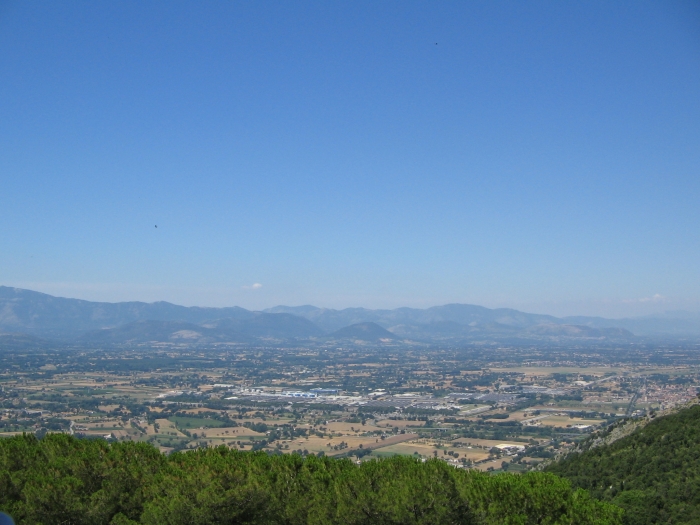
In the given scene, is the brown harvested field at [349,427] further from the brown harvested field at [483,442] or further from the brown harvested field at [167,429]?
the brown harvested field at [167,429]

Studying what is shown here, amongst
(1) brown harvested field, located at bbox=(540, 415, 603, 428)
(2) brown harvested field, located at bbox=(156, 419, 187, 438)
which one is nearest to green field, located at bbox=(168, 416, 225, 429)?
(2) brown harvested field, located at bbox=(156, 419, 187, 438)

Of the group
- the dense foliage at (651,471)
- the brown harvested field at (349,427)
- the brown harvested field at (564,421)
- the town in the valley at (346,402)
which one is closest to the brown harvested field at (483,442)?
the town in the valley at (346,402)

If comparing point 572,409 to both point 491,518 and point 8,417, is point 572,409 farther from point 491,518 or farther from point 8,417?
point 491,518

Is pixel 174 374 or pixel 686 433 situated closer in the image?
pixel 686 433

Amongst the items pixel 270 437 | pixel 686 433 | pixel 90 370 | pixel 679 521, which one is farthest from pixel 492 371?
pixel 679 521

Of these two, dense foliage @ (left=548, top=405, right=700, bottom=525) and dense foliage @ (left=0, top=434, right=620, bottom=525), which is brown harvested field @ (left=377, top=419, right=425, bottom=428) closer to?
dense foliage @ (left=548, top=405, right=700, bottom=525)

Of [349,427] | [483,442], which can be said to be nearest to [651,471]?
[483,442]
